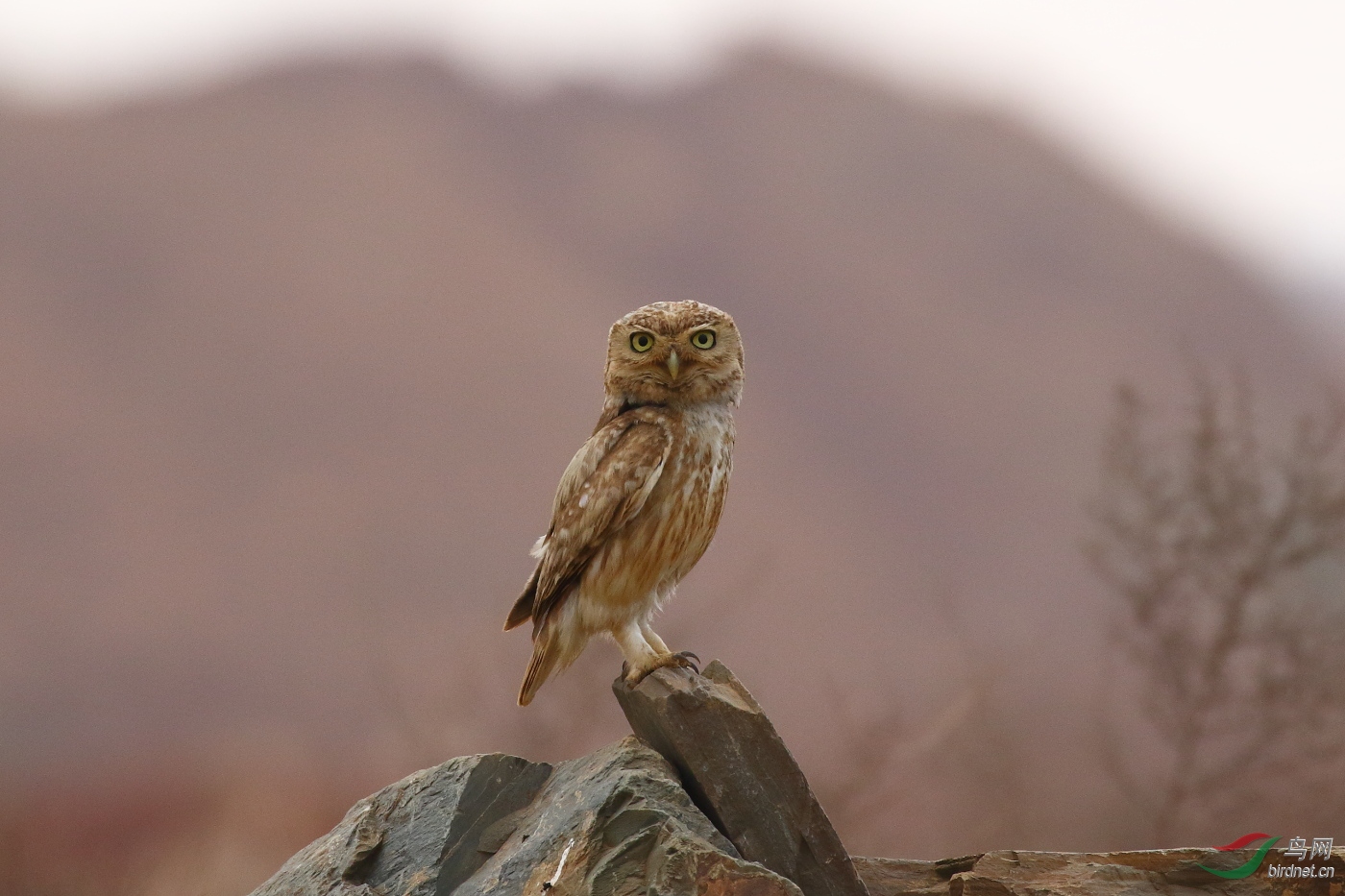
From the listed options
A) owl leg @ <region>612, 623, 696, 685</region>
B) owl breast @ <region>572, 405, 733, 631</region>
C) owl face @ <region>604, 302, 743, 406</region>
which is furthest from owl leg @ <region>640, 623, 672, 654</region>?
owl face @ <region>604, 302, 743, 406</region>

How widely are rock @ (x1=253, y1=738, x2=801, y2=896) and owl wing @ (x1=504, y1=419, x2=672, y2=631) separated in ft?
2.58

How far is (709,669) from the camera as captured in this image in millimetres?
4980

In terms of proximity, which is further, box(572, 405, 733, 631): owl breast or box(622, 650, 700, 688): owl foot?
box(572, 405, 733, 631): owl breast

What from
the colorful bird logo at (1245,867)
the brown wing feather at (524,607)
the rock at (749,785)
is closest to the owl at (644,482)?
the brown wing feather at (524,607)

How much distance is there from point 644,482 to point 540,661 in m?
0.98

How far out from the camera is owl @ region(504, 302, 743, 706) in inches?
199

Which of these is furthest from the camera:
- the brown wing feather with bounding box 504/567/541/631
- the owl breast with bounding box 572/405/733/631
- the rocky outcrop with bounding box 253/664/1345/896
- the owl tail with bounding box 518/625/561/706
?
the brown wing feather with bounding box 504/567/541/631

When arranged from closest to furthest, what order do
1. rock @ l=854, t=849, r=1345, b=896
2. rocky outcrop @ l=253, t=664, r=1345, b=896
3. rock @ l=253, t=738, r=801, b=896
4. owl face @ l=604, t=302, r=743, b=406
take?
rock @ l=253, t=738, r=801, b=896 → rocky outcrop @ l=253, t=664, r=1345, b=896 → rock @ l=854, t=849, r=1345, b=896 → owl face @ l=604, t=302, r=743, b=406

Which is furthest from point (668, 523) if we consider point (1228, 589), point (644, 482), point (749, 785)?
point (1228, 589)

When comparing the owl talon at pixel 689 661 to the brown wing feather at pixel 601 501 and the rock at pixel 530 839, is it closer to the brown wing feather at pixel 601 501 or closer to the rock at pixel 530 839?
the rock at pixel 530 839

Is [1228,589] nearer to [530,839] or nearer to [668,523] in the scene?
[668,523]

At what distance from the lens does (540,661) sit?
5.39 metres

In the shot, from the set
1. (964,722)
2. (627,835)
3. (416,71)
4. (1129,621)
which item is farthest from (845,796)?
(416,71)

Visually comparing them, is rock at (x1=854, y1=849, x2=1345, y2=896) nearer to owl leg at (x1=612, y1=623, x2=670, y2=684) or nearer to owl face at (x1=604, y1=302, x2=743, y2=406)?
owl leg at (x1=612, y1=623, x2=670, y2=684)
